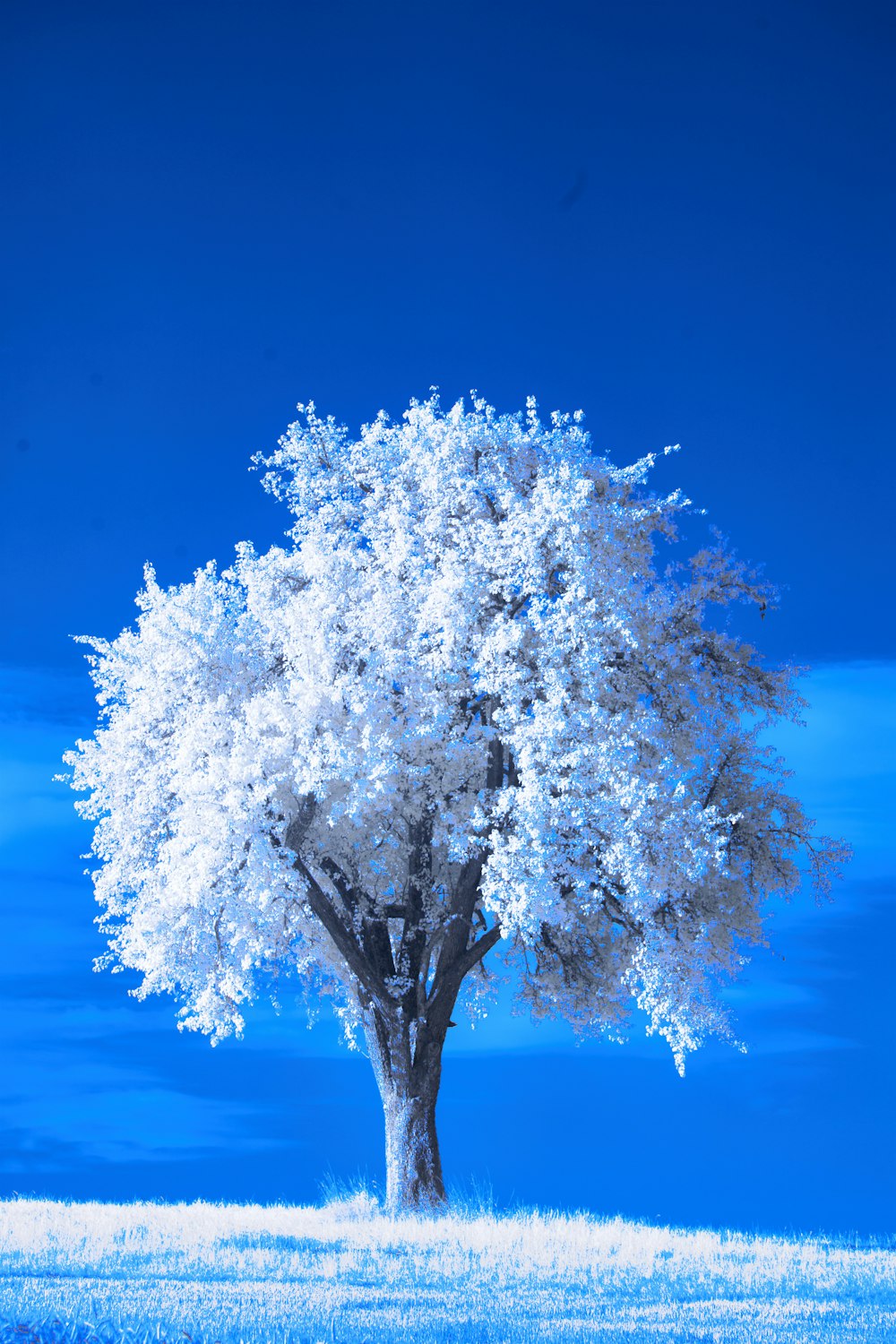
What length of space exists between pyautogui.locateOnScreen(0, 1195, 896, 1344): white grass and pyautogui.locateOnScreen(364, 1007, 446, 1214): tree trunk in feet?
2.33

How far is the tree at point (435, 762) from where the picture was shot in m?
20.8

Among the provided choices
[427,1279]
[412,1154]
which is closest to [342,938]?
[412,1154]

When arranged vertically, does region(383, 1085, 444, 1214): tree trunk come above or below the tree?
below

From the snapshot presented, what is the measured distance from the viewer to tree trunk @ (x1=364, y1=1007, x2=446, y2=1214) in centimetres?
2233

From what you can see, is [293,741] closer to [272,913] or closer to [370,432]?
[272,913]

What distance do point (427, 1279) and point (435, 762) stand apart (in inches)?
324

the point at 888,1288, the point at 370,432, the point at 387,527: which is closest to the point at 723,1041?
the point at 888,1288

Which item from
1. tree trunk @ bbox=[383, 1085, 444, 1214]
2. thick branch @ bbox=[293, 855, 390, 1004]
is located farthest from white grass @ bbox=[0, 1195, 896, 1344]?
thick branch @ bbox=[293, 855, 390, 1004]

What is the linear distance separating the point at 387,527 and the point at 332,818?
19.0 feet

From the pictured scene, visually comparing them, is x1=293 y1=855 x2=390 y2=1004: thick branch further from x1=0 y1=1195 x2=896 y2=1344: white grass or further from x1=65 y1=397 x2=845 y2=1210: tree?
x1=0 y1=1195 x2=896 y2=1344: white grass

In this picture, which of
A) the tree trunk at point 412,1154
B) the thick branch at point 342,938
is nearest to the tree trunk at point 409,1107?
the tree trunk at point 412,1154

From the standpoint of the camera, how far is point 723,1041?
70.5ft

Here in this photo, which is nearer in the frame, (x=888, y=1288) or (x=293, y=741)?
(x=888, y=1288)

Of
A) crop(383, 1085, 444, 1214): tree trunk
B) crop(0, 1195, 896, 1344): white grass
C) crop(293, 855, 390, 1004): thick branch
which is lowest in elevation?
crop(0, 1195, 896, 1344): white grass
